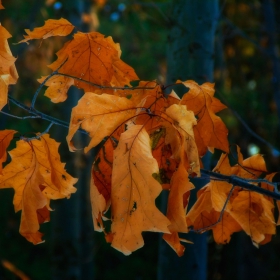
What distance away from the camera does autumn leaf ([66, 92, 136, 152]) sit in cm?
65

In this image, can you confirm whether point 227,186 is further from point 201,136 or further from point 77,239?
point 77,239

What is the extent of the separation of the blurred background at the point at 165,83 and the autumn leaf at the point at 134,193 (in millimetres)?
307

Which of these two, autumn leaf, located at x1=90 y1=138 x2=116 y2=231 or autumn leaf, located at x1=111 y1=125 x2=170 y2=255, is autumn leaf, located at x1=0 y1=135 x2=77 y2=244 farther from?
autumn leaf, located at x1=111 y1=125 x2=170 y2=255

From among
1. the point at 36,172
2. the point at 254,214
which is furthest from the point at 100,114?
the point at 254,214

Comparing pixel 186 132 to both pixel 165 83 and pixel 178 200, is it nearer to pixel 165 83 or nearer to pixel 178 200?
pixel 178 200

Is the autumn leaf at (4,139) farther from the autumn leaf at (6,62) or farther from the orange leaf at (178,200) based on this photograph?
the orange leaf at (178,200)

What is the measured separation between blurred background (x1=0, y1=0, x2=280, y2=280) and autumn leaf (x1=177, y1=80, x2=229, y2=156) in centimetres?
20

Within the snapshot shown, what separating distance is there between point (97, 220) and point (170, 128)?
182 mm

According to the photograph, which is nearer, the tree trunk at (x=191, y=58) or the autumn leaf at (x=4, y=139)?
the autumn leaf at (x=4, y=139)

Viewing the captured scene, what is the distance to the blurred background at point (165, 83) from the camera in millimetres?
1436

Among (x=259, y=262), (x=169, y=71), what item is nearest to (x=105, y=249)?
(x=259, y=262)

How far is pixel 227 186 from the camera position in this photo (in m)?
0.81

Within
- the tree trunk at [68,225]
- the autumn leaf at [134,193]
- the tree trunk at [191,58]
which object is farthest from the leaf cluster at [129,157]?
the tree trunk at [68,225]

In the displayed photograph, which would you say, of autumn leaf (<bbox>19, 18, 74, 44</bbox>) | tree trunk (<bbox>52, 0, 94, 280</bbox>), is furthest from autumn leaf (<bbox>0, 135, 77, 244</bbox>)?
tree trunk (<bbox>52, 0, 94, 280</bbox>)
